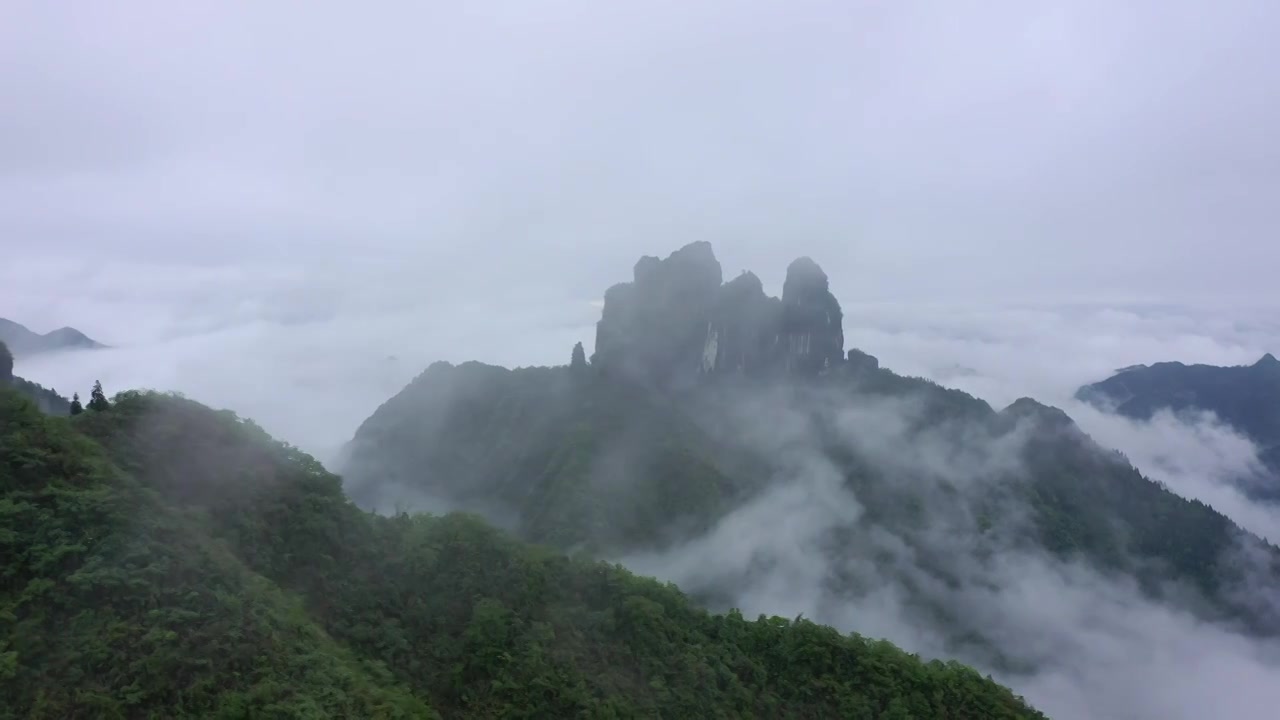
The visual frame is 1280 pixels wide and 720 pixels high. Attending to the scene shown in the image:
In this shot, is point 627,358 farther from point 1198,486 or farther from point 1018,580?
point 1198,486

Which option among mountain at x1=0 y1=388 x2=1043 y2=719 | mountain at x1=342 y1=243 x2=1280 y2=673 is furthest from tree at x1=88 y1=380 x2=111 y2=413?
mountain at x1=342 y1=243 x2=1280 y2=673

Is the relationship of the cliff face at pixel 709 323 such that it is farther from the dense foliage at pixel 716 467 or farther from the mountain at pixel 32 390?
the mountain at pixel 32 390

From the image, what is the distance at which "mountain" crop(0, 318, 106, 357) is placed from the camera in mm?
54350

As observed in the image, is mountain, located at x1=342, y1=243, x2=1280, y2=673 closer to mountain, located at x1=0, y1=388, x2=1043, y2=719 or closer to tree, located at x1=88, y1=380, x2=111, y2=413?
mountain, located at x1=0, y1=388, x2=1043, y2=719

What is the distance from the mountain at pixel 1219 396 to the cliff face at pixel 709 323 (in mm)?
107023

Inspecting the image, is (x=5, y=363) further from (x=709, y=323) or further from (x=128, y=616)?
(x=709, y=323)

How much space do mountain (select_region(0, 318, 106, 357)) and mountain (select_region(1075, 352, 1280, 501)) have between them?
17971 cm

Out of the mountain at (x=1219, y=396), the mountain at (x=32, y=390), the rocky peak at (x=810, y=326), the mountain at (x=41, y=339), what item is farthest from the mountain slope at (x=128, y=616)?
the mountain at (x=1219, y=396)

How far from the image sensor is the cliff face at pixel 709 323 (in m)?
71.1

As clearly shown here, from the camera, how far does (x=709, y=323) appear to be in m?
74.6

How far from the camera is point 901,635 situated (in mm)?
44625

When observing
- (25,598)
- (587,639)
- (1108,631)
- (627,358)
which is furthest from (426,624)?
(1108,631)

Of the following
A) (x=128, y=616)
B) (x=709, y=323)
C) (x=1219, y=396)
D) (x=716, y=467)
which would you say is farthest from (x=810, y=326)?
(x=1219, y=396)

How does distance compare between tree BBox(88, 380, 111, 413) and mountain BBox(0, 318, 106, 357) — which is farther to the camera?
mountain BBox(0, 318, 106, 357)
